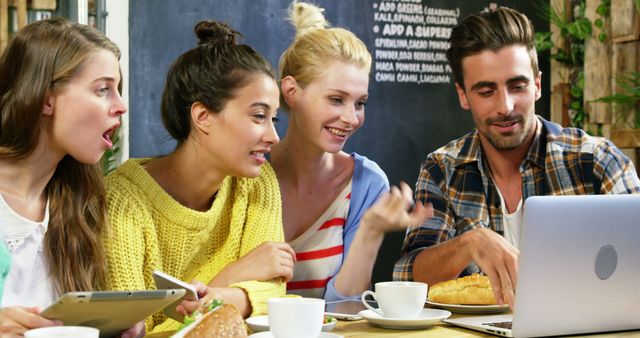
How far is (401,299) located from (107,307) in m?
0.66

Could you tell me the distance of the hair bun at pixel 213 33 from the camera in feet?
8.74

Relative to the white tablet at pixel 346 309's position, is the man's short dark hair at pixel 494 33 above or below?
above

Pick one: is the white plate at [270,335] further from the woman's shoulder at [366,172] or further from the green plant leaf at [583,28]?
the green plant leaf at [583,28]

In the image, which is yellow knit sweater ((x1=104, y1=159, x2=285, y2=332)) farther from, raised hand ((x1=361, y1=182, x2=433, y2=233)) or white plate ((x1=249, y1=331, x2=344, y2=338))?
white plate ((x1=249, y1=331, x2=344, y2=338))

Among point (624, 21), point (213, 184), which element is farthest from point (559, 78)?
point (213, 184)

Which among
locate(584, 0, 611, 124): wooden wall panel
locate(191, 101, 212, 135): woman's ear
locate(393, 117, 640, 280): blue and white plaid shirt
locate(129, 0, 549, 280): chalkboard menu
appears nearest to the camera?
locate(191, 101, 212, 135): woman's ear

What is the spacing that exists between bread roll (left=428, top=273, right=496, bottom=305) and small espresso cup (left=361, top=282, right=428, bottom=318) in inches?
9.3

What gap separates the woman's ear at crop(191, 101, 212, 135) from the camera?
260 centimetres

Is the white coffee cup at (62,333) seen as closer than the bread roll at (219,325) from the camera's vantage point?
Yes

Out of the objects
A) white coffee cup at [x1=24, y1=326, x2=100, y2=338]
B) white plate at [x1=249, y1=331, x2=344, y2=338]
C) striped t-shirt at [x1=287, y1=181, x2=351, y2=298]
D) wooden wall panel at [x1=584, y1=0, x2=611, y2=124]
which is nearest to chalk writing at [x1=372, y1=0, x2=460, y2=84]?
wooden wall panel at [x1=584, y1=0, x2=611, y2=124]

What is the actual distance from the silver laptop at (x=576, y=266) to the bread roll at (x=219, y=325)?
579 millimetres

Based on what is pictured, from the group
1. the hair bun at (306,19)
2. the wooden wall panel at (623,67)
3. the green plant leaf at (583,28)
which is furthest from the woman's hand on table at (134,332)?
the green plant leaf at (583,28)

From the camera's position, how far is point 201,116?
8.57ft

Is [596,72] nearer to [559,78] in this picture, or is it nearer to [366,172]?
[559,78]
